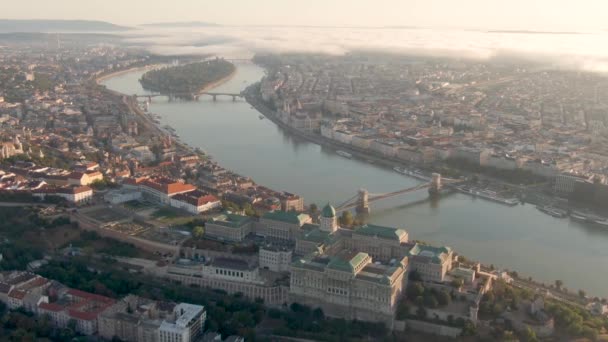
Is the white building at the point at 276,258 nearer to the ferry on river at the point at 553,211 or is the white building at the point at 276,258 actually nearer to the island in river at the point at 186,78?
the ferry on river at the point at 553,211

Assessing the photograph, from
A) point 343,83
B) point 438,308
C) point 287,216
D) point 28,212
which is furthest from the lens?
point 343,83

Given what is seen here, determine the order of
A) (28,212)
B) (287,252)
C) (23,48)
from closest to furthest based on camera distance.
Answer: (287,252) → (28,212) → (23,48)

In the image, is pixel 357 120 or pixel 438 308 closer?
pixel 438 308

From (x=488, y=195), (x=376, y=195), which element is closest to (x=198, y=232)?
(x=376, y=195)

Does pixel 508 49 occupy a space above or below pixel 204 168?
above

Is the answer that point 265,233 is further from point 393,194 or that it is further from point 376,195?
point 393,194

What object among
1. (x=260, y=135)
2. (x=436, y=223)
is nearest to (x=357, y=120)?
(x=260, y=135)

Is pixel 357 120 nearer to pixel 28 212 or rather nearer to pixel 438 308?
pixel 28 212
